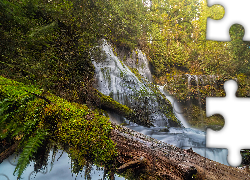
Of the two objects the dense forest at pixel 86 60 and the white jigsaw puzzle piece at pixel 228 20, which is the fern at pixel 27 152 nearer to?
the dense forest at pixel 86 60

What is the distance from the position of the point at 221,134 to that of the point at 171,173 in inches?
19.4

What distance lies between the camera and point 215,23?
1.38 m

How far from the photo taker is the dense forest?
115 centimetres

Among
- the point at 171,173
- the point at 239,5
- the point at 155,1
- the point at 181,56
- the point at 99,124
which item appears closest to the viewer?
the point at 171,173

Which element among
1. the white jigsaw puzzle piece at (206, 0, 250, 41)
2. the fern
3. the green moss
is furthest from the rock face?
the white jigsaw puzzle piece at (206, 0, 250, 41)

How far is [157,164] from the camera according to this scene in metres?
1.02

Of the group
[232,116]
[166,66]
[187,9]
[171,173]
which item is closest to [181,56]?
[166,66]

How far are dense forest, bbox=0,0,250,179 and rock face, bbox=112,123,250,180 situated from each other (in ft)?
0.33

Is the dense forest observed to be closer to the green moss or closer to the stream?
the green moss

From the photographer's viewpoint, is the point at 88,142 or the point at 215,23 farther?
the point at 215,23

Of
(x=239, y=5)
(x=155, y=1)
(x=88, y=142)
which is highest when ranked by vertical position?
(x=155, y=1)

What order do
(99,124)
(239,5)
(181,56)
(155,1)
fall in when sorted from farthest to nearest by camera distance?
(155,1) < (181,56) < (239,5) < (99,124)

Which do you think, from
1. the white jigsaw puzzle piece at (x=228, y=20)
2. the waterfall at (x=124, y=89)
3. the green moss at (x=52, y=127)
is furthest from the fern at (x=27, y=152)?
the waterfall at (x=124, y=89)

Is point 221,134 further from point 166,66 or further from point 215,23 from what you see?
→ point 166,66
